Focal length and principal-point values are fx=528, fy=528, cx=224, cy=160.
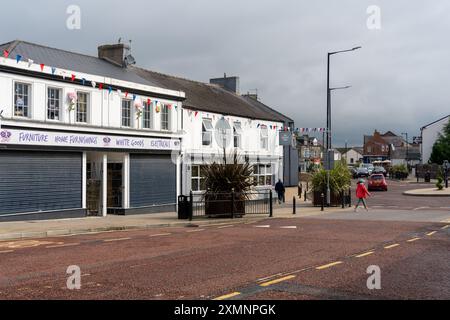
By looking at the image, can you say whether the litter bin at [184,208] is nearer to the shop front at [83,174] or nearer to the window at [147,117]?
the shop front at [83,174]

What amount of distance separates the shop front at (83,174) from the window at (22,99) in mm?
825

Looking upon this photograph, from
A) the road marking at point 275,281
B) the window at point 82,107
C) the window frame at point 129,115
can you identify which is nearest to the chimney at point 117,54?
the window frame at point 129,115

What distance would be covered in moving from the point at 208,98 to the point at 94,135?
13.1 metres

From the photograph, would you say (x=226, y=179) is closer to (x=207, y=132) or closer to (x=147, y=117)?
(x=147, y=117)

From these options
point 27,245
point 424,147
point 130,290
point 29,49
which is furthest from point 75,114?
point 424,147

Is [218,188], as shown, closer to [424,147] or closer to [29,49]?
[29,49]

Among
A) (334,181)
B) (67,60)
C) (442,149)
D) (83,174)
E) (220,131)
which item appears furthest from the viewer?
(442,149)

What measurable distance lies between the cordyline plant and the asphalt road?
A: 5355 millimetres

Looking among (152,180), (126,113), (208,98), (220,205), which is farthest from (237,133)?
(220,205)

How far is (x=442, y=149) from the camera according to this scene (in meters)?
85.1

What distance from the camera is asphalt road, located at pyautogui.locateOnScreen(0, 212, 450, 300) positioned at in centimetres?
814

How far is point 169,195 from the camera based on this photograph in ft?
95.4

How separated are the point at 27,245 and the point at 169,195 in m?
14.8

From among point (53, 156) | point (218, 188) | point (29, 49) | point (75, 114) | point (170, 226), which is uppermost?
point (29, 49)
